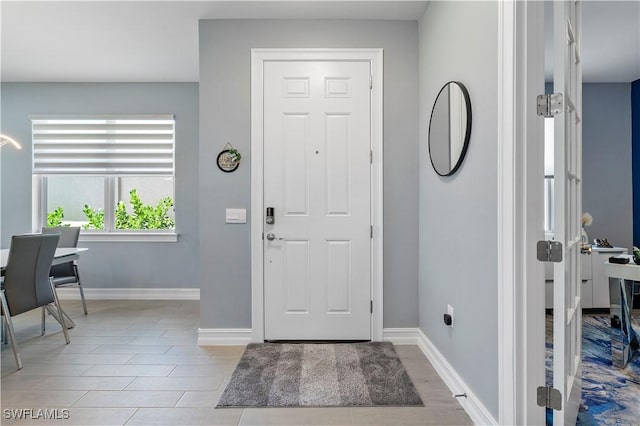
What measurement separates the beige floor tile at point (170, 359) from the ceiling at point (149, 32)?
2.68 metres

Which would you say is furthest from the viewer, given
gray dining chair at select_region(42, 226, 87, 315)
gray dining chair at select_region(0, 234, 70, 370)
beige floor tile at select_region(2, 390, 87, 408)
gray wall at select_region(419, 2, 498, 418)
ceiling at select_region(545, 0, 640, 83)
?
gray dining chair at select_region(42, 226, 87, 315)

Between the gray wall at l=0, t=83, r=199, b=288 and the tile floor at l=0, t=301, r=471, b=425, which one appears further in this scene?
the gray wall at l=0, t=83, r=199, b=288

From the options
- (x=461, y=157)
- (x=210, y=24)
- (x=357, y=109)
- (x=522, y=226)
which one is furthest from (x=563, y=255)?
(x=210, y=24)

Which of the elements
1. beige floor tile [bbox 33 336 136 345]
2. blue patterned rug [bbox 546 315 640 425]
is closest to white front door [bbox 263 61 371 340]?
beige floor tile [bbox 33 336 136 345]

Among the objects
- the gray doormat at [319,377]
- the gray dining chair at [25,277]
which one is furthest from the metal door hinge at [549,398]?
the gray dining chair at [25,277]

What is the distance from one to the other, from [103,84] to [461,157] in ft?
14.5

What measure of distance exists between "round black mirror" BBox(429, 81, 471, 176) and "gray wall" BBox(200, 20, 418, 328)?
1.59ft

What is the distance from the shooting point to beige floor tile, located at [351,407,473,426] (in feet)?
6.63

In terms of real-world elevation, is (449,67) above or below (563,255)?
above

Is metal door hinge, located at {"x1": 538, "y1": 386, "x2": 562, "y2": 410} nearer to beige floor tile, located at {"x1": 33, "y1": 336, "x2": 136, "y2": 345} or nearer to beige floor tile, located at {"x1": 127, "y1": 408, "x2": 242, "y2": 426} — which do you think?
beige floor tile, located at {"x1": 127, "y1": 408, "x2": 242, "y2": 426}

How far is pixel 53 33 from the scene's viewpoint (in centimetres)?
342

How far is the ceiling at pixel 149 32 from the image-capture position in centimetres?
299

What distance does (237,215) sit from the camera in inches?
127

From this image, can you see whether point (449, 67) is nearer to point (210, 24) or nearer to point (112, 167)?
point (210, 24)
